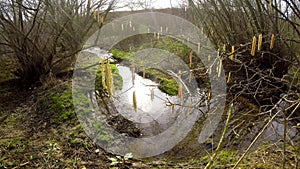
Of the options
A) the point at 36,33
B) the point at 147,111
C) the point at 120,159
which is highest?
the point at 36,33

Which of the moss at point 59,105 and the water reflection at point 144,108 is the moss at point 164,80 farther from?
the moss at point 59,105

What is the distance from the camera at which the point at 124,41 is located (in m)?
→ 9.69

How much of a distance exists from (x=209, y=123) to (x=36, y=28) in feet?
12.7

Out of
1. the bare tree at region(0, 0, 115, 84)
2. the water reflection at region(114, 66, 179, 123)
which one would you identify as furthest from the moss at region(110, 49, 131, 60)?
the water reflection at region(114, 66, 179, 123)

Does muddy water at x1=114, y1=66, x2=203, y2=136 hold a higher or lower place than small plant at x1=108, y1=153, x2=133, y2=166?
higher

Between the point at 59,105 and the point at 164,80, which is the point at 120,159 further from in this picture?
the point at 164,80

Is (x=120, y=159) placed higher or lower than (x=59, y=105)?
lower

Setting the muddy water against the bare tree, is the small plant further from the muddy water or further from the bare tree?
the bare tree

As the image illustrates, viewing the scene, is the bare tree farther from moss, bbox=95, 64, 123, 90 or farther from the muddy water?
the muddy water

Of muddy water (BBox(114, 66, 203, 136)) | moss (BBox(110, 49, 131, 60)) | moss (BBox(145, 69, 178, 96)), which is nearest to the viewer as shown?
muddy water (BBox(114, 66, 203, 136))

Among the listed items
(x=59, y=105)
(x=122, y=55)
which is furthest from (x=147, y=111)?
(x=122, y=55)

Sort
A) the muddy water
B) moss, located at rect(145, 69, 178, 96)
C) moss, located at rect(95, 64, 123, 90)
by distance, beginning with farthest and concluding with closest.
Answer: moss, located at rect(95, 64, 123, 90), moss, located at rect(145, 69, 178, 96), the muddy water

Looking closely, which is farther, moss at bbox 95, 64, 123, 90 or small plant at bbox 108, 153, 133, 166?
moss at bbox 95, 64, 123, 90

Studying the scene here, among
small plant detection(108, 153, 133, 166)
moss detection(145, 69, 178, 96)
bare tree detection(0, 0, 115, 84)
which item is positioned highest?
bare tree detection(0, 0, 115, 84)
